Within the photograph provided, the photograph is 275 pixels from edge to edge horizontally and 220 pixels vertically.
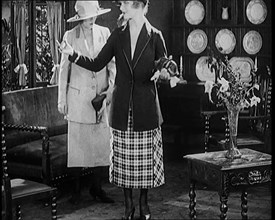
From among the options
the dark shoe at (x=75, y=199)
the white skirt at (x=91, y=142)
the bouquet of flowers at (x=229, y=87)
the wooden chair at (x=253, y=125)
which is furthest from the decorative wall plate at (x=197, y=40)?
the dark shoe at (x=75, y=199)

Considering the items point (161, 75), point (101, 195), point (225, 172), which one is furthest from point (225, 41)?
point (101, 195)

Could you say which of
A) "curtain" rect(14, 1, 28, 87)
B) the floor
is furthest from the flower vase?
"curtain" rect(14, 1, 28, 87)

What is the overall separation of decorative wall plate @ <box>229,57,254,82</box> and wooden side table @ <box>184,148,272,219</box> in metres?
0.53

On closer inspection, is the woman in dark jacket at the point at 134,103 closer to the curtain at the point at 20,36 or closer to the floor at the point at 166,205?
the floor at the point at 166,205

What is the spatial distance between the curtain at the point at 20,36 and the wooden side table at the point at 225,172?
3.99ft

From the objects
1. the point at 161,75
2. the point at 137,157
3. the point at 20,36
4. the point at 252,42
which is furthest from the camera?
the point at 252,42

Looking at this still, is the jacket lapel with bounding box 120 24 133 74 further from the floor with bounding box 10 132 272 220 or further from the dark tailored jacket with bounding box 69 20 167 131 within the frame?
the floor with bounding box 10 132 272 220

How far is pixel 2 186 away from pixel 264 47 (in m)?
1.89

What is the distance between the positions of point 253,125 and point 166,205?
0.97 meters

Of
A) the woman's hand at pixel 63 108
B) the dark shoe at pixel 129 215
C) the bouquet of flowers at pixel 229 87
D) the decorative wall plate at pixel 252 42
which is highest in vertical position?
the decorative wall plate at pixel 252 42

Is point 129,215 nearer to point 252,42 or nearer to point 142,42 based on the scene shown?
point 142,42

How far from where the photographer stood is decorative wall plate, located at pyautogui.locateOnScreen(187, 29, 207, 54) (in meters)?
4.47

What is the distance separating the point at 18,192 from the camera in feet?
13.1

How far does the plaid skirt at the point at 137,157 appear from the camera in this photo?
13.5 ft
